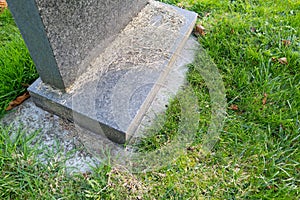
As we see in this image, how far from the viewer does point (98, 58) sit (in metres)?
2.21

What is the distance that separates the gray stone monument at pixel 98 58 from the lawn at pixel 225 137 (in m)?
0.28

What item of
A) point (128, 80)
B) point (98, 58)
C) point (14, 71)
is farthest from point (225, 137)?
point (14, 71)

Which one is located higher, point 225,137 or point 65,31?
point 65,31

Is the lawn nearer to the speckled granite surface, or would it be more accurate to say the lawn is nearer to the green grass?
the green grass

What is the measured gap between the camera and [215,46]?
2660mm

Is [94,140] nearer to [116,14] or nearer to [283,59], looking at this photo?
[116,14]

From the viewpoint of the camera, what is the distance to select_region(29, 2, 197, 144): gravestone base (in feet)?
6.38

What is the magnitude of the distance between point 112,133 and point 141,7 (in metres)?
1.34

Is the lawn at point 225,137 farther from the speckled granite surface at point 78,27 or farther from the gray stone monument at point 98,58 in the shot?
the speckled granite surface at point 78,27

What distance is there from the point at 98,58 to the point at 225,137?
117 centimetres

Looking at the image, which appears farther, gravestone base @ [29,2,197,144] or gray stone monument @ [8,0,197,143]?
gravestone base @ [29,2,197,144]

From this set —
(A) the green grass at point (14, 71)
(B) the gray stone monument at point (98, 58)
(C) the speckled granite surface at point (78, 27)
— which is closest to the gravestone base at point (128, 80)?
(B) the gray stone monument at point (98, 58)

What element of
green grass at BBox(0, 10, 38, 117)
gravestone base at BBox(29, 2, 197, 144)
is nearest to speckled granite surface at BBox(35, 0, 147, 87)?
gravestone base at BBox(29, 2, 197, 144)

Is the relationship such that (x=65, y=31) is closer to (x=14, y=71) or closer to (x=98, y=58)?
(x=98, y=58)
